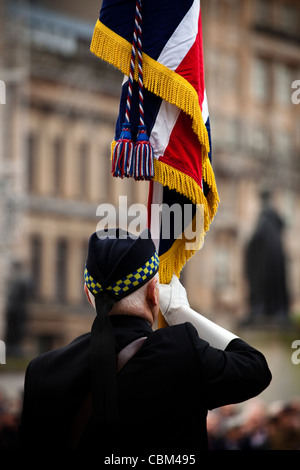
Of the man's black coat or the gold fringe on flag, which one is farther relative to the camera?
the gold fringe on flag

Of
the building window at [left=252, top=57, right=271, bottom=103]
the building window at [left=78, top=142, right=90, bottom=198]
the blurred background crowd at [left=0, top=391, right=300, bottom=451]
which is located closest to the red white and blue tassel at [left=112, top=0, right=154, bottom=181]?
the blurred background crowd at [left=0, top=391, right=300, bottom=451]

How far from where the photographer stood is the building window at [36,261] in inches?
1126

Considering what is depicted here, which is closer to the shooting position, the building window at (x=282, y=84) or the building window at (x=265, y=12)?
the building window at (x=282, y=84)

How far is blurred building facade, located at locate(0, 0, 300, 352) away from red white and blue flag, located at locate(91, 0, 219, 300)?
2301 cm

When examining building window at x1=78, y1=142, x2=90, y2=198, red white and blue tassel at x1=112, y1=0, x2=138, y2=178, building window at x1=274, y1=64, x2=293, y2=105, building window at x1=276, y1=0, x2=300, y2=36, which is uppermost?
building window at x1=276, y1=0, x2=300, y2=36

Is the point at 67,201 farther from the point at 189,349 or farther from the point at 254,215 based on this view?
the point at 189,349

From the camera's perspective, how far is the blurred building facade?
28.4 m

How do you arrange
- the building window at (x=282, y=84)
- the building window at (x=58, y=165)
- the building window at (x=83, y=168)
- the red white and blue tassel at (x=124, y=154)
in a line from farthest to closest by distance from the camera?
the building window at (x=282, y=84), the building window at (x=83, y=168), the building window at (x=58, y=165), the red white and blue tassel at (x=124, y=154)

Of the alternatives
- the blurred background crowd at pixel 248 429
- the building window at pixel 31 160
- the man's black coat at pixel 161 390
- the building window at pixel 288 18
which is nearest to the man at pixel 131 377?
the man's black coat at pixel 161 390

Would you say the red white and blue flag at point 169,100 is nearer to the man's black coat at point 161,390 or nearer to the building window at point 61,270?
the man's black coat at point 161,390

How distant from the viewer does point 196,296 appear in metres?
30.2

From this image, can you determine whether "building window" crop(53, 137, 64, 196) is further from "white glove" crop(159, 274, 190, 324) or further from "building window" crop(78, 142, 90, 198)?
"white glove" crop(159, 274, 190, 324)

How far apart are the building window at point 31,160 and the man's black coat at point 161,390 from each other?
26678 millimetres
